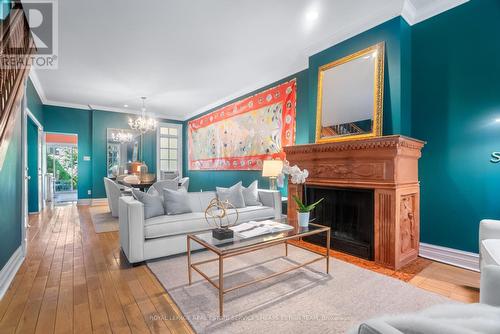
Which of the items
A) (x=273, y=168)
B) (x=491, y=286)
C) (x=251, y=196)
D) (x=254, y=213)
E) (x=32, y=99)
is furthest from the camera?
(x=32, y=99)

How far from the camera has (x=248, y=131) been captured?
18.1ft

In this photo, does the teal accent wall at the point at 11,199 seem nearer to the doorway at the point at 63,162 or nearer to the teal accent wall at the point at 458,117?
the teal accent wall at the point at 458,117

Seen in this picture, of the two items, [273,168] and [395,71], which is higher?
[395,71]

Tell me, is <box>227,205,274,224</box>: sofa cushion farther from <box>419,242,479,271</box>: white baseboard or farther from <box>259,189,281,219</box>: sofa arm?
<box>419,242,479,271</box>: white baseboard

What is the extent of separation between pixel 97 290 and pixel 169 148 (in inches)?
262

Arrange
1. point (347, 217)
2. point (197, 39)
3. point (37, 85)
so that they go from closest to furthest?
point (347, 217)
point (197, 39)
point (37, 85)

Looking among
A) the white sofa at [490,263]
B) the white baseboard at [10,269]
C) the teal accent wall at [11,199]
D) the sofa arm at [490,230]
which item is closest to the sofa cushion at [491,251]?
the white sofa at [490,263]

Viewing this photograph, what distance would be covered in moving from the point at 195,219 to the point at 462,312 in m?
2.77

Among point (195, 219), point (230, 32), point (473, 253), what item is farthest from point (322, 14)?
point (473, 253)

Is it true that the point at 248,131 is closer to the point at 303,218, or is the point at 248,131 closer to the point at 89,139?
the point at 303,218

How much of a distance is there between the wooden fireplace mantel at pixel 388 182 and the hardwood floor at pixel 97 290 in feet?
0.75

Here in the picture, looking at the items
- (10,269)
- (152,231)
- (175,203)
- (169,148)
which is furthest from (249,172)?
(169,148)

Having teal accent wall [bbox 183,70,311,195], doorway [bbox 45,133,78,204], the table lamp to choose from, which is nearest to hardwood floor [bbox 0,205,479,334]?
the table lamp

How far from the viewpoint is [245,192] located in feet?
13.2
